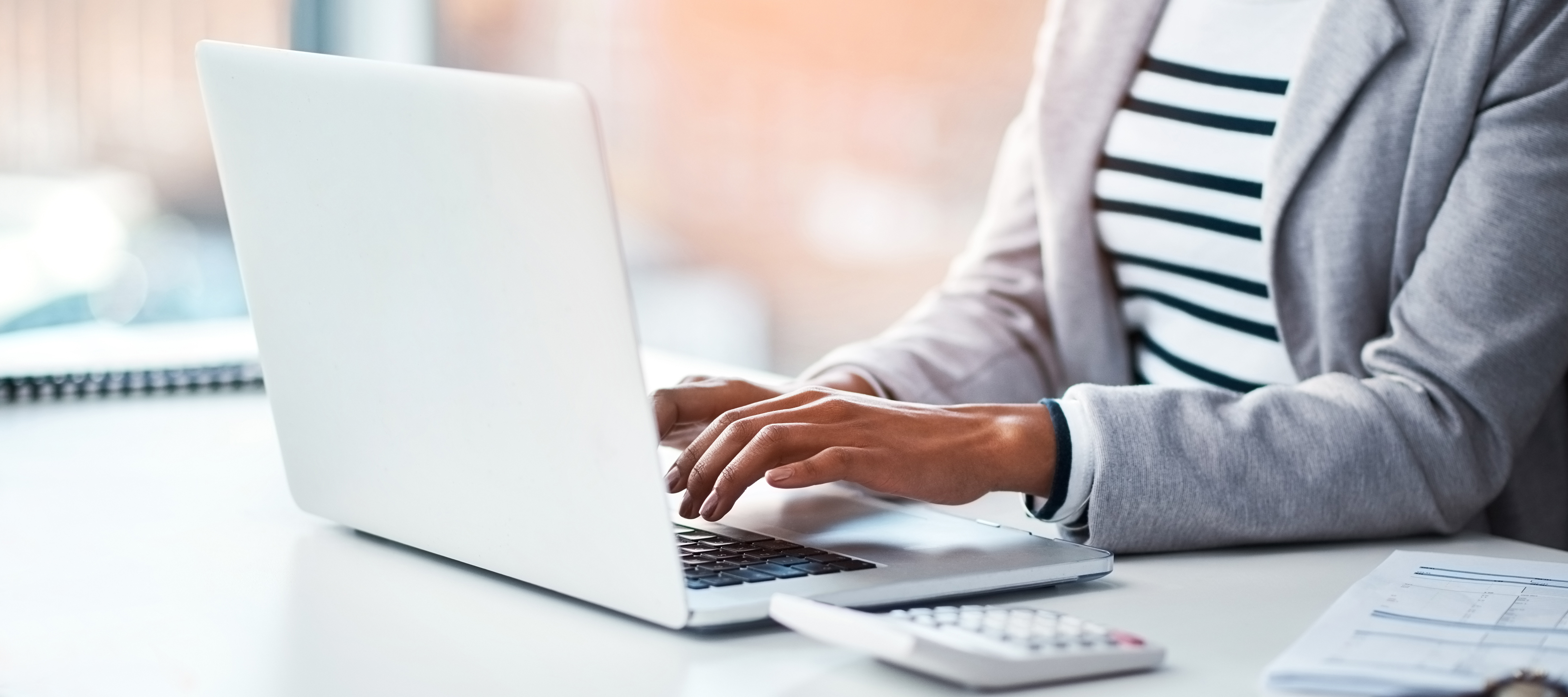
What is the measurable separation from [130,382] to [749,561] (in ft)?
2.60

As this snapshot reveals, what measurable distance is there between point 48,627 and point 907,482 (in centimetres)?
41

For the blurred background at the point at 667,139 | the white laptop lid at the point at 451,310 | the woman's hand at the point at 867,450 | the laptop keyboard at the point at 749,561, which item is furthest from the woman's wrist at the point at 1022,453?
the blurred background at the point at 667,139

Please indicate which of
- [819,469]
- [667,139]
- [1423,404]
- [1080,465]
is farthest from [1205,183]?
[667,139]

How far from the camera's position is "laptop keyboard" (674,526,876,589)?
67 centimetres

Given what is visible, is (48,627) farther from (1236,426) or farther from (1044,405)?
(1236,426)

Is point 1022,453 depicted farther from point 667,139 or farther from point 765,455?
point 667,139

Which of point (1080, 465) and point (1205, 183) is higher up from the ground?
point (1205, 183)

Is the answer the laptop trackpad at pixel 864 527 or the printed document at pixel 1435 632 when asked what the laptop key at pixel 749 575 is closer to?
the laptop trackpad at pixel 864 527

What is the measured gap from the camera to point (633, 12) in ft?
11.6

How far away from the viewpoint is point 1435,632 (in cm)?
63

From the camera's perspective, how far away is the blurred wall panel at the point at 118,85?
2.15 metres

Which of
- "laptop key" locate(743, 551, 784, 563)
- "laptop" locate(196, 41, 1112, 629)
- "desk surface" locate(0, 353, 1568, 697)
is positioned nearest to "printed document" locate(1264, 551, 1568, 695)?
"desk surface" locate(0, 353, 1568, 697)

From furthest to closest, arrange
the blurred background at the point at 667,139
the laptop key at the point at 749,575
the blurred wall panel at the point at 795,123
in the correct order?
1. the blurred wall panel at the point at 795,123
2. the blurred background at the point at 667,139
3. the laptop key at the point at 749,575

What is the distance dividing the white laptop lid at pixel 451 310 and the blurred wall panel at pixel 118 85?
144cm
